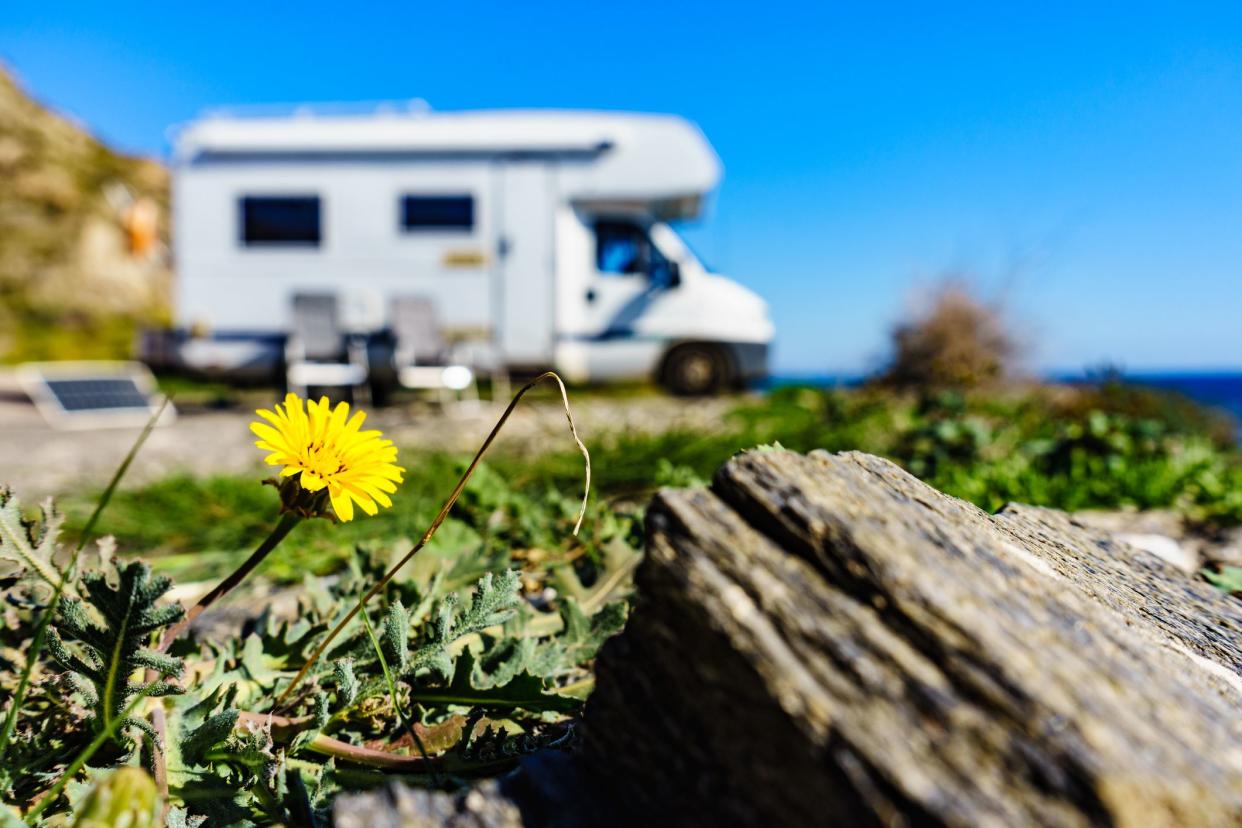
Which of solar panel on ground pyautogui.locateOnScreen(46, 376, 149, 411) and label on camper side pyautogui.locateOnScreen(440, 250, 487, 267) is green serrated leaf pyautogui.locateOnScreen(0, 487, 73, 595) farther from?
label on camper side pyautogui.locateOnScreen(440, 250, 487, 267)

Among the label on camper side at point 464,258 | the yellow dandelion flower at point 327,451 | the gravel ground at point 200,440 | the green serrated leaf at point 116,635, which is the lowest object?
the gravel ground at point 200,440

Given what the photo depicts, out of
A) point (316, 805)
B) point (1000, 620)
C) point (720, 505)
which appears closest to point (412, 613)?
point (316, 805)

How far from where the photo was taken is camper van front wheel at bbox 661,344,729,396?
394 inches

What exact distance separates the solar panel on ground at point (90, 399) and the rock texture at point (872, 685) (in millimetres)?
8099

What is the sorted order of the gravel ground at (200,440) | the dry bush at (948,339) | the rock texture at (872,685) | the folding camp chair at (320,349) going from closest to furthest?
the rock texture at (872,685) → the gravel ground at (200,440) → the dry bush at (948,339) → the folding camp chair at (320,349)

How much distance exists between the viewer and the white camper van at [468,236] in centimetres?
945

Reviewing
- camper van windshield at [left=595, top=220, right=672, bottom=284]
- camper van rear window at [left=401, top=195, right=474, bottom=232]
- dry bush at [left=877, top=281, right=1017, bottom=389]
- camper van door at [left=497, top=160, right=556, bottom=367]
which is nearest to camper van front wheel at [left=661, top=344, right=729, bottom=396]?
camper van windshield at [left=595, top=220, right=672, bottom=284]

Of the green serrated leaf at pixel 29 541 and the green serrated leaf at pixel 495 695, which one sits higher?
the green serrated leaf at pixel 29 541

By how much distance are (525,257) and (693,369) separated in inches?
102

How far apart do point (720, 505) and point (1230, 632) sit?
974mm

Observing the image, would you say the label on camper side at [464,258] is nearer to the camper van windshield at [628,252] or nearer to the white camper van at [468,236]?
the white camper van at [468,236]

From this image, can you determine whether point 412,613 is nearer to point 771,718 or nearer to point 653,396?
point 771,718

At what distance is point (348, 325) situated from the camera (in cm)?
933

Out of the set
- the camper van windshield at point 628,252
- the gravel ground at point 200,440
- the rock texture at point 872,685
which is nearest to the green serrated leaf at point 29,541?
the rock texture at point 872,685
